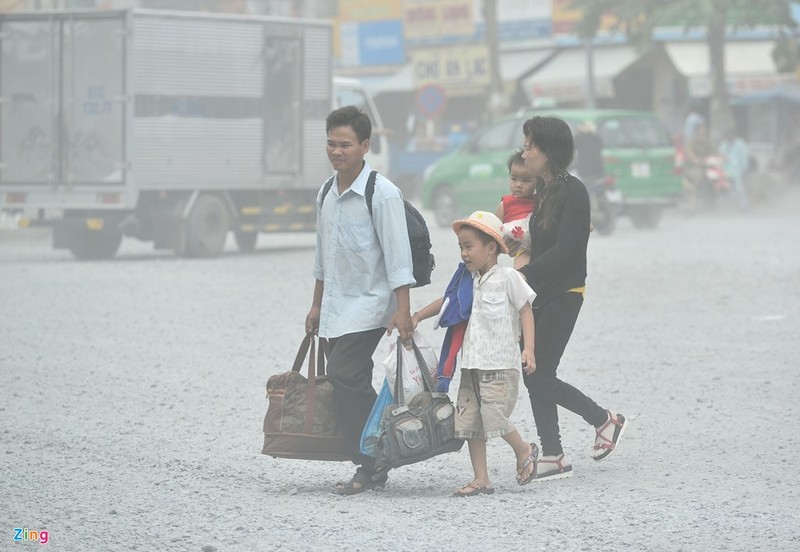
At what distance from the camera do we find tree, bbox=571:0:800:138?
3075cm

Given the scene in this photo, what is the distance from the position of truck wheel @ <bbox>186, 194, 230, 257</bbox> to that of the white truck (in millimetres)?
19

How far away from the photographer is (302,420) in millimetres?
6301

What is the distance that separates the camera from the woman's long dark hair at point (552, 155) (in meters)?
6.35

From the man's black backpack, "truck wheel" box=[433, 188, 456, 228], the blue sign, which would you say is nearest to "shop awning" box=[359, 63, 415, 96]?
the blue sign

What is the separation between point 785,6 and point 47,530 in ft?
91.7

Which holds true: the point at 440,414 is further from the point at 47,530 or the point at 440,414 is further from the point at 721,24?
the point at 721,24

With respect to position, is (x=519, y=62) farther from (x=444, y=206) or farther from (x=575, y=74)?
(x=444, y=206)

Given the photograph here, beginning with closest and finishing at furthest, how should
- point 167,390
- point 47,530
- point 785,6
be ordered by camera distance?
point 47,530 < point 167,390 < point 785,6

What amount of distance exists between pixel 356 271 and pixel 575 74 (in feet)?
116

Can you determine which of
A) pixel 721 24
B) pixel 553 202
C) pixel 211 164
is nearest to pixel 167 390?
pixel 553 202

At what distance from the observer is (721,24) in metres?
31.3

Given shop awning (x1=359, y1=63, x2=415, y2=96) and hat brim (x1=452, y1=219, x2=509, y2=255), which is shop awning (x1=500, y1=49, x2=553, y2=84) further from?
hat brim (x1=452, y1=219, x2=509, y2=255)

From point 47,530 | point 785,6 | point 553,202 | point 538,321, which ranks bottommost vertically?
point 47,530

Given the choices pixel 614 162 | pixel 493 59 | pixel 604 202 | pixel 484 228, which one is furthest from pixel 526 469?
pixel 493 59
